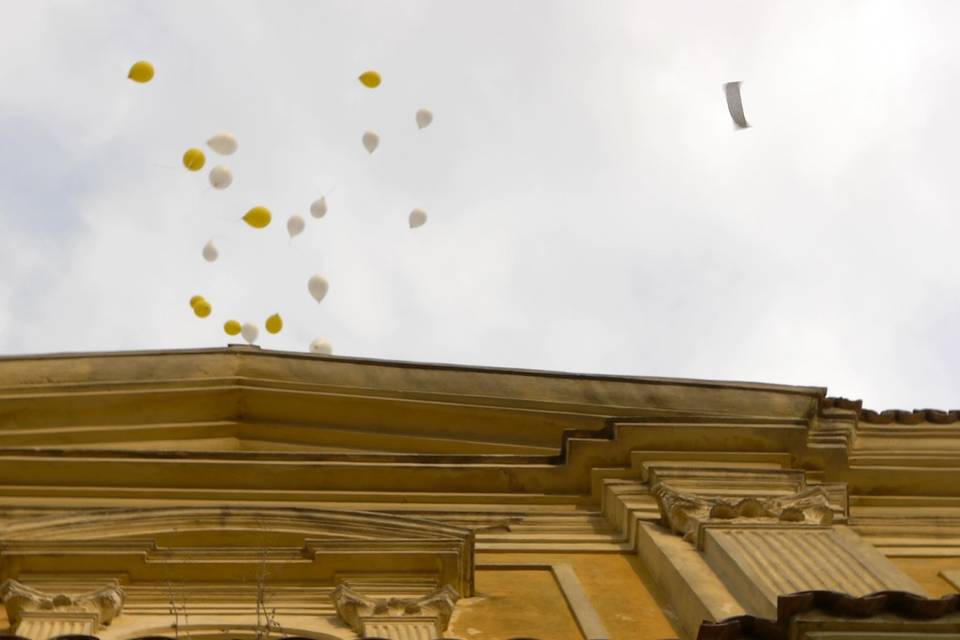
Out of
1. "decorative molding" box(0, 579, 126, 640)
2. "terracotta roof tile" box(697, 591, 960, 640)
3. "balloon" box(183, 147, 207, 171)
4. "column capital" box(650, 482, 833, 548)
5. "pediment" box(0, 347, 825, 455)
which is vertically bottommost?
"decorative molding" box(0, 579, 126, 640)

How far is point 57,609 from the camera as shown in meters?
11.4

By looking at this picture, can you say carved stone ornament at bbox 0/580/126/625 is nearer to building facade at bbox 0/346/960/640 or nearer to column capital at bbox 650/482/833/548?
building facade at bbox 0/346/960/640

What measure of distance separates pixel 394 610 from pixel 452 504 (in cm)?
258

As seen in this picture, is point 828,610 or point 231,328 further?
point 231,328

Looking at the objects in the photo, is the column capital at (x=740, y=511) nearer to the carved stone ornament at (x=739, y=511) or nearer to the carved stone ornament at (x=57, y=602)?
the carved stone ornament at (x=739, y=511)

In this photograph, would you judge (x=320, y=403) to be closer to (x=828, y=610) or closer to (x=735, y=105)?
(x=735, y=105)

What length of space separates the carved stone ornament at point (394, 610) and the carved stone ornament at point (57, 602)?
1.41 metres

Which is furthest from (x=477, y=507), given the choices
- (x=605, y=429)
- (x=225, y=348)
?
(x=225, y=348)

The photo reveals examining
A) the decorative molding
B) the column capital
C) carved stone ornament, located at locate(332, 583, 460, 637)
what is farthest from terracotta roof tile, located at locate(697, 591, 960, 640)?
the decorative molding

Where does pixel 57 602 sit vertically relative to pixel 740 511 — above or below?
below

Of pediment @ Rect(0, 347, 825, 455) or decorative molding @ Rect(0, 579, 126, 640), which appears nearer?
decorative molding @ Rect(0, 579, 126, 640)

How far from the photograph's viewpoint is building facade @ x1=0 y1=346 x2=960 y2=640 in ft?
A: 37.4

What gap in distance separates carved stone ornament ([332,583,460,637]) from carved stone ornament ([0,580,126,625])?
1.41m

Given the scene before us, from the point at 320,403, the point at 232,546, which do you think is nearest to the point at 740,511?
the point at 232,546
